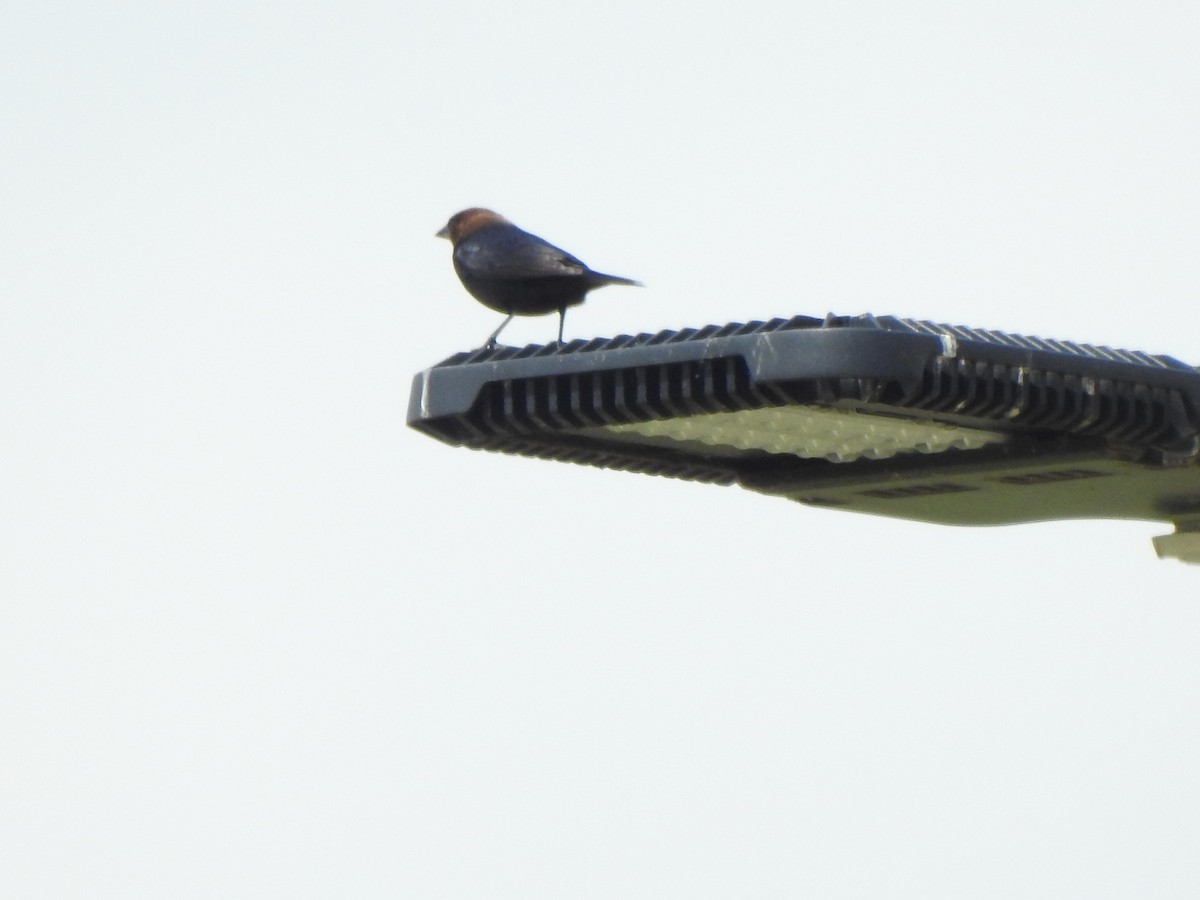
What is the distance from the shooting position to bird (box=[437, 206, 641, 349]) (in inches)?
246

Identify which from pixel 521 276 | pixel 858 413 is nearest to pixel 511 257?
pixel 521 276

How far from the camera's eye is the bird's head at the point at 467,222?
6898mm

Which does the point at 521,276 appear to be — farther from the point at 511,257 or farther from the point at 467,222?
the point at 467,222

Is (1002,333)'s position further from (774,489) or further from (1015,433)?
(774,489)

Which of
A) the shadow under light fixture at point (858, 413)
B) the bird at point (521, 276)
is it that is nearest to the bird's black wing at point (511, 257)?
the bird at point (521, 276)

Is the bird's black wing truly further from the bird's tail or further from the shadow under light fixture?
the shadow under light fixture

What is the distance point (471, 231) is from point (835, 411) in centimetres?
415

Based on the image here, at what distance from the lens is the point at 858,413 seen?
2.82 m

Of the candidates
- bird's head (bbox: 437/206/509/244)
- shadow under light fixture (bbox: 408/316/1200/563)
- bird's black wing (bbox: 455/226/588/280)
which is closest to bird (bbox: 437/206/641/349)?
bird's black wing (bbox: 455/226/588/280)

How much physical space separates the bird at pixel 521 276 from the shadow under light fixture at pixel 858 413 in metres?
2.81

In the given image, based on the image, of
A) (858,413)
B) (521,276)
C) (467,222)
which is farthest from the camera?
(467,222)

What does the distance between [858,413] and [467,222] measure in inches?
197

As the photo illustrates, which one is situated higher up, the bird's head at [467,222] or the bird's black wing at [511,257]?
the bird's head at [467,222]

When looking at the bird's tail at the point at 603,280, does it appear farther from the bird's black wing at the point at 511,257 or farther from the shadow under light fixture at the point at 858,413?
the shadow under light fixture at the point at 858,413
